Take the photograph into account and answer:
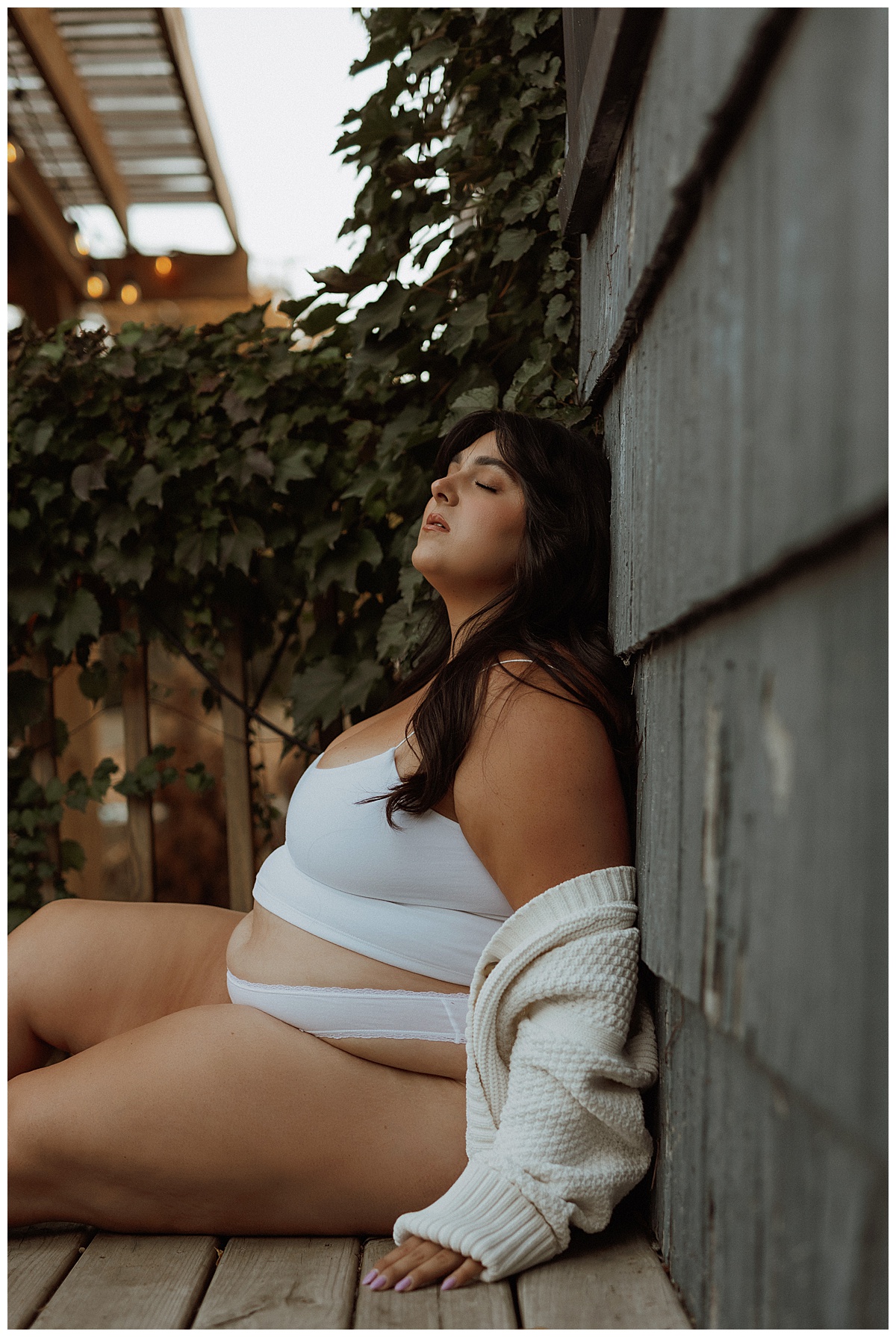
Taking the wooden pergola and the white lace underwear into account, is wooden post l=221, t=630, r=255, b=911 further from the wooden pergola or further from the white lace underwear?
the wooden pergola

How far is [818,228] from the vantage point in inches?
20.9

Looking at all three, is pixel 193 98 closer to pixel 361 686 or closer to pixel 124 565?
pixel 124 565

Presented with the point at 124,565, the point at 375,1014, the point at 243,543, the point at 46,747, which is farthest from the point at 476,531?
the point at 46,747

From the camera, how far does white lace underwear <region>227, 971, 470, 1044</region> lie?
1.23 meters

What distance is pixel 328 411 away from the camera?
2.15 metres

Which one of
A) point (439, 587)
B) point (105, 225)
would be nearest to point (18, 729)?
point (439, 587)

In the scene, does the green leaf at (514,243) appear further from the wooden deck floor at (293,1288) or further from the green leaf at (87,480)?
the wooden deck floor at (293,1288)

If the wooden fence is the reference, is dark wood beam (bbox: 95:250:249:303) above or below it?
above

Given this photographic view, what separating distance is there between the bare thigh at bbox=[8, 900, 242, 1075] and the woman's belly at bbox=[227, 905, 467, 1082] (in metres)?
0.21

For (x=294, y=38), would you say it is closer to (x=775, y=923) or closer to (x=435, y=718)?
(x=435, y=718)

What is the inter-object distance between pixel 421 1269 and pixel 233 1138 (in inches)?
11.0

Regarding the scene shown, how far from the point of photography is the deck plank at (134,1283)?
990mm

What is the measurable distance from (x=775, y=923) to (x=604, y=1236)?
0.71 m

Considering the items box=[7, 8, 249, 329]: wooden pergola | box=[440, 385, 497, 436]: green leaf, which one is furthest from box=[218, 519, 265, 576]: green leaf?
box=[7, 8, 249, 329]: wooden pergola
